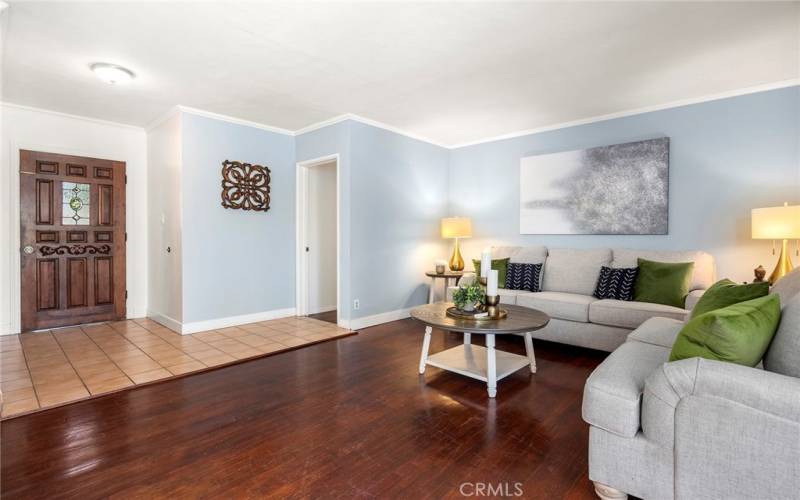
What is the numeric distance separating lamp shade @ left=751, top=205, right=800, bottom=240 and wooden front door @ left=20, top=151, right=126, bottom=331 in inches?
253

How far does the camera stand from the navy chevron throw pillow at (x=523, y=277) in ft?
13.7

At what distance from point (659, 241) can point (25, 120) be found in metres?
6.73

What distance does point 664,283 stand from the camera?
11.0ft

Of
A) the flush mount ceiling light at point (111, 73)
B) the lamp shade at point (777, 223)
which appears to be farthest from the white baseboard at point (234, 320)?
the lamp shade at point (777, 223)

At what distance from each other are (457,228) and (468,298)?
2.22m

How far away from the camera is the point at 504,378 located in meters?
2.84

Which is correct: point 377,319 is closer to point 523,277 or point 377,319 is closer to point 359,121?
point 523,277

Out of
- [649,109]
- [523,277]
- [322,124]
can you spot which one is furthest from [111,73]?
[649,109]

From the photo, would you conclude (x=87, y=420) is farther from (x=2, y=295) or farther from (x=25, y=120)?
(x=25, y=120)

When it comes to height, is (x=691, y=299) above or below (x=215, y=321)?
above

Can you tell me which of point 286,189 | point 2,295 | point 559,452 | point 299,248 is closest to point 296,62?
point 286,189

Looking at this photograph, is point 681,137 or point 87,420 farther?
point 681,137

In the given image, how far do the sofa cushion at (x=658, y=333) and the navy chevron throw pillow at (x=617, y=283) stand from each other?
0.87m

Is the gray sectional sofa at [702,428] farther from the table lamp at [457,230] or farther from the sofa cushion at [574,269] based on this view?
the table lamp at [457,230]
